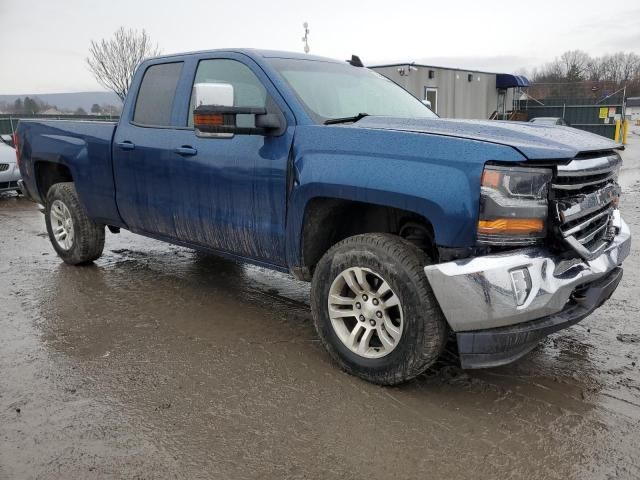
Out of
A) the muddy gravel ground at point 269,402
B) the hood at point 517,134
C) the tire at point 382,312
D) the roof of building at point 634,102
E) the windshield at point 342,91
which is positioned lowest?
the muddy gravel ground at point 269,402

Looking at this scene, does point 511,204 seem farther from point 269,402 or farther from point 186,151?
point 186,151

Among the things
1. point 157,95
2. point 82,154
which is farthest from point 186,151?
point 82,154

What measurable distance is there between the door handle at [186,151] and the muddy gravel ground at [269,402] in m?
1.21

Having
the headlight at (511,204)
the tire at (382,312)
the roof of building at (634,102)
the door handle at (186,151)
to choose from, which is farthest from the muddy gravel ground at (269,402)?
the roof of building at (634,102)

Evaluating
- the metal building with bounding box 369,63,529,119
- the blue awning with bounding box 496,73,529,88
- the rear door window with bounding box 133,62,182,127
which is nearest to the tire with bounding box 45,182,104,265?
the rear door window with bounding box 133,62,182,127

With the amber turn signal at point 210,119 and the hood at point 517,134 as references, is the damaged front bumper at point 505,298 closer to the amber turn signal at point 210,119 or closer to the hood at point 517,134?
the hood at point 517,134

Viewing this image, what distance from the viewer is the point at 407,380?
9.80ft

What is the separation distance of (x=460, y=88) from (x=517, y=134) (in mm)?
26765

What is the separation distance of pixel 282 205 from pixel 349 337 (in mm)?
895

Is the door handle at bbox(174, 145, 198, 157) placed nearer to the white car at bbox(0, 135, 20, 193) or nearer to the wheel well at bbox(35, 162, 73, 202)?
the wheel well at bbox(35, 162, 73, 202)

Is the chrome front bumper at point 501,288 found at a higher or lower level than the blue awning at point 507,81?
lower

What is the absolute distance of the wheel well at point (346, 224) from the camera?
3.22m

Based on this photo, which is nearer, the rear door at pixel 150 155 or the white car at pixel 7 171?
the rear door at pixel 150 155

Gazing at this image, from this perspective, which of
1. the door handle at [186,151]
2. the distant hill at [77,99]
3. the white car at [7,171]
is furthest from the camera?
the distant hill at [77,99]
